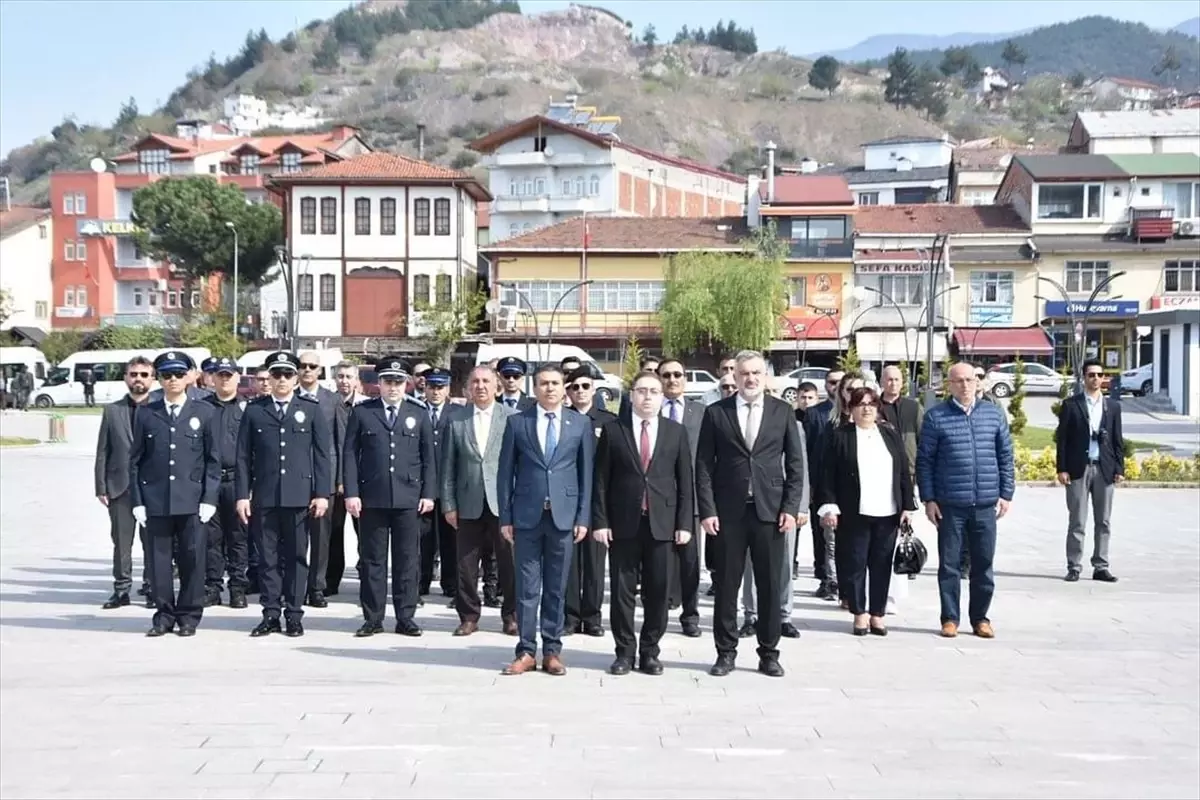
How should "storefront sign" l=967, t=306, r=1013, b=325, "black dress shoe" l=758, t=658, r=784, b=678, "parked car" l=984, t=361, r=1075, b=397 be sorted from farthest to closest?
"storefront sign" l=967, t=306, r=1013, b=325 < "parked car" l=984, t=361, r=1075, b=397 < "black dress shoe" l=758, t=658, r=784, b=678

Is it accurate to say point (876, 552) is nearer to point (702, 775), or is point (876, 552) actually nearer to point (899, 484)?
point (899, 484)

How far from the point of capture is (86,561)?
1488 centimetres

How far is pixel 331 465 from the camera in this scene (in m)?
10.9

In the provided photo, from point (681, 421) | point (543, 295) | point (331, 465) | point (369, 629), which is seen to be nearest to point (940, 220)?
point (543, 295)

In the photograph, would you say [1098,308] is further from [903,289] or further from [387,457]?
[387,457]

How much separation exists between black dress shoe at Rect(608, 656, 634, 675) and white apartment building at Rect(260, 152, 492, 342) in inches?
2247

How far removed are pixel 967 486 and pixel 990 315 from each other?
54.6 m

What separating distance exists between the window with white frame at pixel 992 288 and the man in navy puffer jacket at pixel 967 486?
5462 cm

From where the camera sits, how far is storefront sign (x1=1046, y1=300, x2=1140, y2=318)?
61781mm

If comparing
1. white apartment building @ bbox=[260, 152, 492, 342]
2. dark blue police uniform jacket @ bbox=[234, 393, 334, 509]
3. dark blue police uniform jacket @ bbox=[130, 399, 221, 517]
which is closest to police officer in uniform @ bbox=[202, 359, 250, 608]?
dark blue police uniform jacket @ bbox=[130, 399, 221, 517]

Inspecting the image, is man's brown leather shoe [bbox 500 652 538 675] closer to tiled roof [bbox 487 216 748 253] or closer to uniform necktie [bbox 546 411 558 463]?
uniform necktie [bbox 546 411 558 463]

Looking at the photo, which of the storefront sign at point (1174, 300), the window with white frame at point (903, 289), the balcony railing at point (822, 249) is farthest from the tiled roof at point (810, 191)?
the storefront sign at point (1174, 300)

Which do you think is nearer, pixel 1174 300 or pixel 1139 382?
pixel 1139 382

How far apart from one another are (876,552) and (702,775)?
4.23 meters
